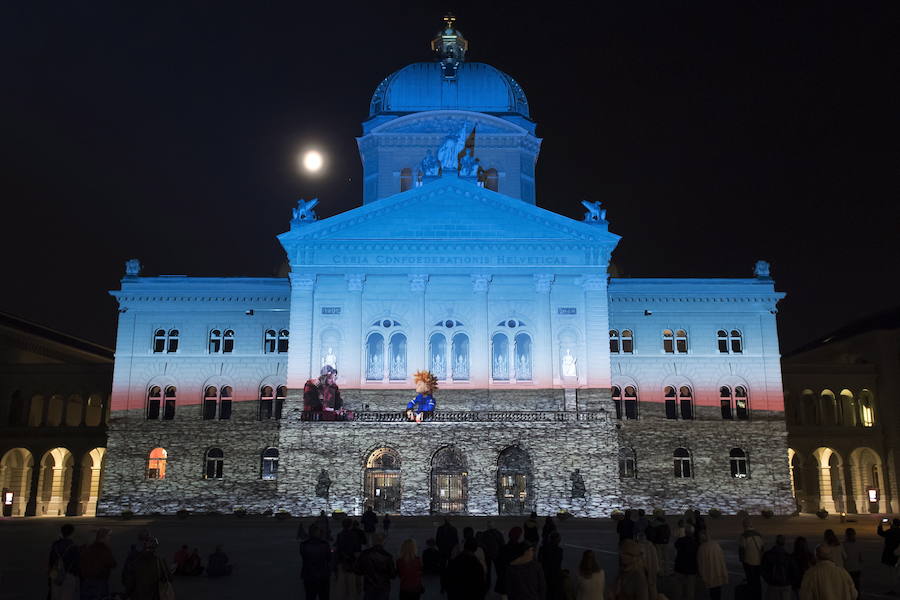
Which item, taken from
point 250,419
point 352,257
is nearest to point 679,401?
point 352,257

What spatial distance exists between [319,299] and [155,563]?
38664mm

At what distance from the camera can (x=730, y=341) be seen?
5834 cm

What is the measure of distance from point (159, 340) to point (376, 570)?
46.9 metres

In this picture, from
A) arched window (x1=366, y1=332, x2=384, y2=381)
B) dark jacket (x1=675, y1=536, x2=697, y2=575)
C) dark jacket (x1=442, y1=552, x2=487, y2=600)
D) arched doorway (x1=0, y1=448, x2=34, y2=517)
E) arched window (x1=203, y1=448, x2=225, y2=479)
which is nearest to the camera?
dark jacket (x1=442, y1=552, x2=487, y2=600)

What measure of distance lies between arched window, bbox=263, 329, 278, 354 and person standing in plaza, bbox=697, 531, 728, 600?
44261mm

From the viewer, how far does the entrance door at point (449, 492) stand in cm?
4753

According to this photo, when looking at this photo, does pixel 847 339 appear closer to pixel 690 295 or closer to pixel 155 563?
pixel 690 295

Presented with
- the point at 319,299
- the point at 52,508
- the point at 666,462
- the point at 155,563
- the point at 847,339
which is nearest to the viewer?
the point at 155,563

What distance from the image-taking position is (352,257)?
173 ft

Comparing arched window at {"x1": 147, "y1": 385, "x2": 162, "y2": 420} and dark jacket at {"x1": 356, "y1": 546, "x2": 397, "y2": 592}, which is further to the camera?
arched window at {"x1": 147, "y1": 385, "x2": 162, "y2": 420}

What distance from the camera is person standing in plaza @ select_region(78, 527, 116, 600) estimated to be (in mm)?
15727

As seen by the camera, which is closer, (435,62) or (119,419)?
(119,419)

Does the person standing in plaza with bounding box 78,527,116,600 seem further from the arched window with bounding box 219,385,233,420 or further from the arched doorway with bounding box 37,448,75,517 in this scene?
the arched doorway with bounding box 37,448,75,517

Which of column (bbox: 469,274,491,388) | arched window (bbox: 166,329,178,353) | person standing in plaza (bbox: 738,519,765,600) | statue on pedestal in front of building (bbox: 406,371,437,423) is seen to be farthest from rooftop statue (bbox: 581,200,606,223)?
person standing in plaza (bbox: 738,519,765,600)
